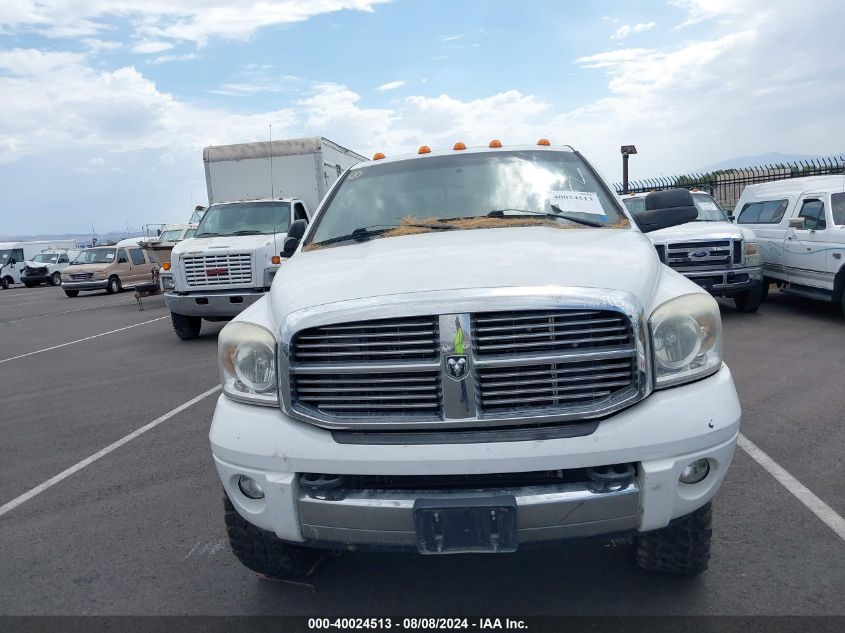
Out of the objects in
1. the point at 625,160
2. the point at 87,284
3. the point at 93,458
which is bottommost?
the point at 87,284

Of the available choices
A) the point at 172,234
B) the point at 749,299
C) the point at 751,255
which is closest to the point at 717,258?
the point at 751,255

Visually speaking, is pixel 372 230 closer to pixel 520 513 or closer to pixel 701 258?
pixel 520 513

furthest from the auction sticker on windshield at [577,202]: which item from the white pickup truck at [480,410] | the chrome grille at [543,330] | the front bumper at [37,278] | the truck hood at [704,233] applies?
the front bumper at [37,278]

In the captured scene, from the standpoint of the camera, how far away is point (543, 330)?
8.41ft

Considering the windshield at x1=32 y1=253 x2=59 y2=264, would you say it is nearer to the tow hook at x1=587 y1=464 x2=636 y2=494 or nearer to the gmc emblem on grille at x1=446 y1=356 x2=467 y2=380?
the gmc emblem on grille at x1=446 y1=356 x2=467 y2=380

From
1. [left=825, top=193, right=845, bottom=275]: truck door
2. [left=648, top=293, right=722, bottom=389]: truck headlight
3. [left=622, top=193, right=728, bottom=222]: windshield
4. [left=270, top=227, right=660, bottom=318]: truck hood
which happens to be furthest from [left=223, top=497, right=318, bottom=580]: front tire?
[left=622, top=193, right=728, bottom=222]: windshield

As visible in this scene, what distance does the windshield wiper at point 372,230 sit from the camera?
3.79 m

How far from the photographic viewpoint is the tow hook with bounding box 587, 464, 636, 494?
247cm

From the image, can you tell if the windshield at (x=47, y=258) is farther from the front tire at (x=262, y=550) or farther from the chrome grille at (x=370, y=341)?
the chrome grille at (x=370, y=341)

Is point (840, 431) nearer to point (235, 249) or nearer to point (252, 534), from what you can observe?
point (252, 534)

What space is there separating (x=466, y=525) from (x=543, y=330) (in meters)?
0.71

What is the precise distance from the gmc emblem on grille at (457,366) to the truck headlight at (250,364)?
0.68 m

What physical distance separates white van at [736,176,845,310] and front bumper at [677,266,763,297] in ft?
2.53

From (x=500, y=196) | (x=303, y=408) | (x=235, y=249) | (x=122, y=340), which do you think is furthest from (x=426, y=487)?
(x=122, y=340)
